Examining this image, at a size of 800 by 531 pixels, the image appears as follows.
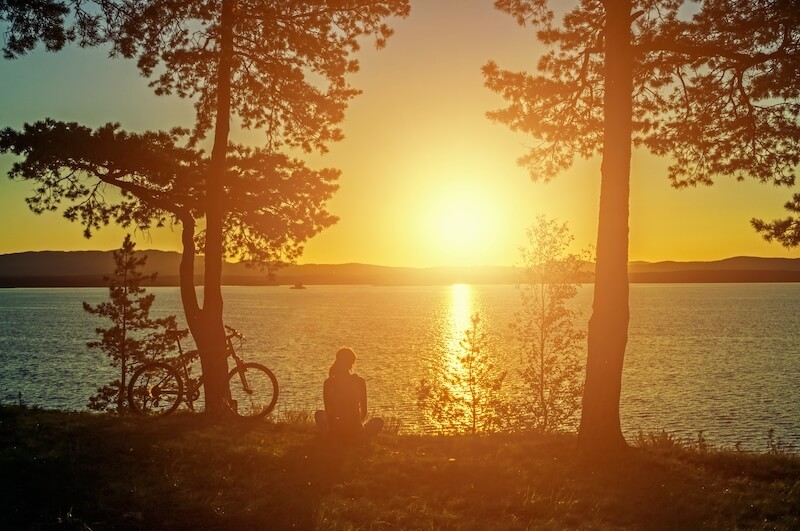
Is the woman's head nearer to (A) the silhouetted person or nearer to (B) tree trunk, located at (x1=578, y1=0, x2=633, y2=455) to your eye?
(A) the silhouetted person

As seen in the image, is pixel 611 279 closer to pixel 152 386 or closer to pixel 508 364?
pixel 152 386

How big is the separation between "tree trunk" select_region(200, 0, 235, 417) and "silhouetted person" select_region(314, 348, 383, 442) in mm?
3478

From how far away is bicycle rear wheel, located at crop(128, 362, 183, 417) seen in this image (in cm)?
1384

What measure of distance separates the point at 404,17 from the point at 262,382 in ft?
143

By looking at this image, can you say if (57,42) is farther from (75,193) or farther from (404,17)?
(404,17)

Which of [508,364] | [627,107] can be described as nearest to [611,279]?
[627,107]

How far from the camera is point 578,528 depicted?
25.2ft

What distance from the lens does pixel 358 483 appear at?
351 inches

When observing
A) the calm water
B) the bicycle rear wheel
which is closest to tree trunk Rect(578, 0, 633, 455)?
the bicycle rear wheel

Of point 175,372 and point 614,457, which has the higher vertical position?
point 175,372

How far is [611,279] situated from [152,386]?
356 inches

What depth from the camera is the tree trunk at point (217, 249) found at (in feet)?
44.9

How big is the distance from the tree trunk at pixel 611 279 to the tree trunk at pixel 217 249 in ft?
22.7

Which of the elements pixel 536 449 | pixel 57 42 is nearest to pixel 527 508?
pixel 536 449
